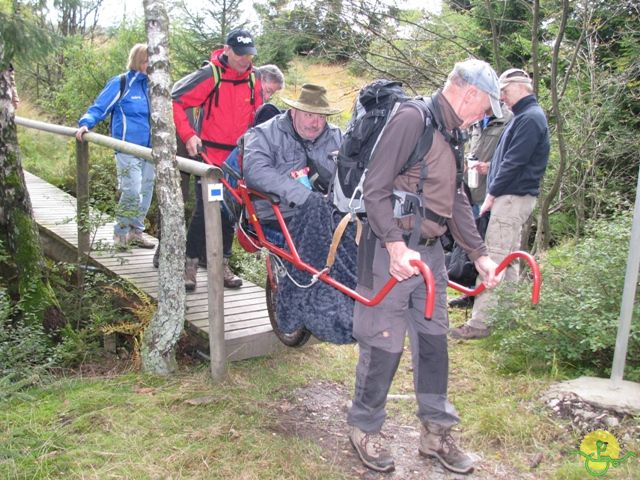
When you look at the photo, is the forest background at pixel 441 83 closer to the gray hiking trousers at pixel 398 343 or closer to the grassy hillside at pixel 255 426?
the grassy hillside at pixel 255 426

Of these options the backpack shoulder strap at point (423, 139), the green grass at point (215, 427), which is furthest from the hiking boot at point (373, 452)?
the backpack shoulder strap at point (423, 139)

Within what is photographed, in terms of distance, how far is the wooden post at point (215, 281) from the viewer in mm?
3807

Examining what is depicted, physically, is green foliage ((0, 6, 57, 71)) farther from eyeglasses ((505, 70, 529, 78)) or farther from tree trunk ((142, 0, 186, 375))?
eyeglasses ((505, 70, 529, 78))

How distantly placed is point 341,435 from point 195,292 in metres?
1.91

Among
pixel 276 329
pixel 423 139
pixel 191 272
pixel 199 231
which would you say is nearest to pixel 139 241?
pixel 191 272

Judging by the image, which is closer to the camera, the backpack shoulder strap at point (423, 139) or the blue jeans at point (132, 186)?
the backpack shoulder strap at point (423, 139)

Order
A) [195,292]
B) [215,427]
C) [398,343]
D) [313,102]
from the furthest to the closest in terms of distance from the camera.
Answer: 1. [195,292]
2. [313,102]
3. [215,427]
4. [398,343]

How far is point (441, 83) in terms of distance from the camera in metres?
6.39

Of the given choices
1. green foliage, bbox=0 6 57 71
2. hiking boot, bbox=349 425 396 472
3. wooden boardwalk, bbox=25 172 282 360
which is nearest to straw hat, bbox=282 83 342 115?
wooden boardwalk, bbox=25 172 282 360

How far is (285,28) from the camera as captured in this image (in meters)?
6.32

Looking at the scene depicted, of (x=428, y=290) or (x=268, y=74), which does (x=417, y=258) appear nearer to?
(x=428, y=290)

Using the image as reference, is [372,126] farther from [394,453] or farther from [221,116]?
[221,116]

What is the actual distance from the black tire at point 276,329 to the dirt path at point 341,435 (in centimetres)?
33

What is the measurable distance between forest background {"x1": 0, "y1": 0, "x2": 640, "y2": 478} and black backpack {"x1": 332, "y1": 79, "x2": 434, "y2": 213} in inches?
64.7
